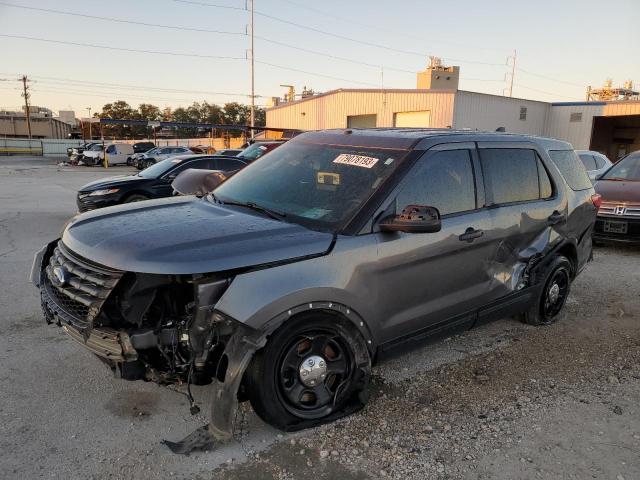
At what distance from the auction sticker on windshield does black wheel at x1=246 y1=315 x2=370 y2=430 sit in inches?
44.6

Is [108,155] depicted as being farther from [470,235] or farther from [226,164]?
[470,235]

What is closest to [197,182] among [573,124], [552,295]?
[552,295]

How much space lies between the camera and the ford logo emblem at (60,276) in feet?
9.75

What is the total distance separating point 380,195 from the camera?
3.19 metres

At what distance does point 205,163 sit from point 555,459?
1080 centimetres

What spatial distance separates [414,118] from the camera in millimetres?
28609

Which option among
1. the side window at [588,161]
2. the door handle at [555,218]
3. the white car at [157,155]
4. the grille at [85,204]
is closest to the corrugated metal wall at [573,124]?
the side window at [588,161]

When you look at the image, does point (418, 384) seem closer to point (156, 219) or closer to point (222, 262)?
point (222, 262)

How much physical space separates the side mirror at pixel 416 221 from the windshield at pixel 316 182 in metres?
0.27

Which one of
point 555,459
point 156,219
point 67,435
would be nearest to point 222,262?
point 156,219

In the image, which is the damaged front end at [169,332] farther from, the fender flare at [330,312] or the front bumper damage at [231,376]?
the fender flare at [330,312]

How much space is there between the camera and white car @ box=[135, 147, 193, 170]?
3381cm

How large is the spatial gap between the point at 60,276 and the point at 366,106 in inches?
1167

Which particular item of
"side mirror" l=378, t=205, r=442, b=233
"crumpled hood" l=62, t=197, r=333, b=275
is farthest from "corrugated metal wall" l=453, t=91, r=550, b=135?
"crumpled hood" l=62, t=197, r=333, b=275
